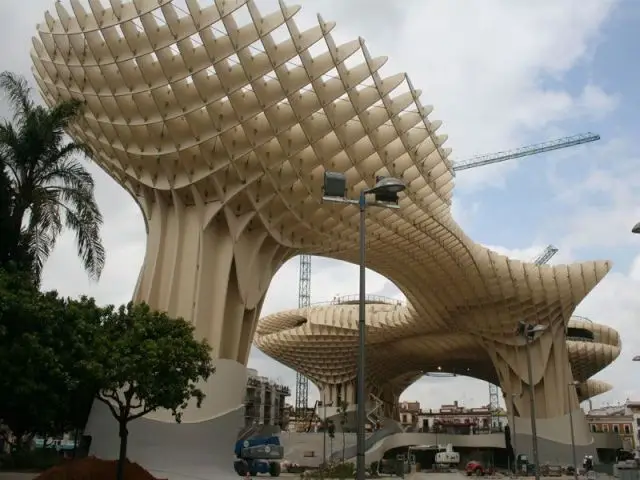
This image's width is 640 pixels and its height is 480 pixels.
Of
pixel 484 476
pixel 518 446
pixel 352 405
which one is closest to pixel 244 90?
pixel 484 476

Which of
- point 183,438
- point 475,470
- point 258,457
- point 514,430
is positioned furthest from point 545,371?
point 183,438

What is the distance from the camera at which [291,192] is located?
34.8 meters

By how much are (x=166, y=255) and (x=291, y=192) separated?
7.52 m

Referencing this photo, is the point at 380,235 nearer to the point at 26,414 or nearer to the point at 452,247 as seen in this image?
the point at 452,247

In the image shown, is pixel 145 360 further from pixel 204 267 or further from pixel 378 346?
pixel 378 346

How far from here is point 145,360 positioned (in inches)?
832

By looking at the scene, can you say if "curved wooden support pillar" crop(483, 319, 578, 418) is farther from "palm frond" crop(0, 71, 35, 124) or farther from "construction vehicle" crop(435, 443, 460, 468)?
"palm frond" crop(0, 71, 35, 124)

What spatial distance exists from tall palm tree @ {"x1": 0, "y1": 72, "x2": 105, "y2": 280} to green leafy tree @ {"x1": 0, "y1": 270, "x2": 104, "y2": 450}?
177cm

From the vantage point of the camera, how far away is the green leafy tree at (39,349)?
18.4m

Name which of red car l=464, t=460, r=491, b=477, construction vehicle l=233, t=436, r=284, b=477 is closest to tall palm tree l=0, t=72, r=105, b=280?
construction vehicle l=233, t=436, r=284, b=477

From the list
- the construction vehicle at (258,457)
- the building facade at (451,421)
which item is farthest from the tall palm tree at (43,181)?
the building facade at (451,421)

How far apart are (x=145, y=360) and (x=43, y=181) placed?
6.77 m

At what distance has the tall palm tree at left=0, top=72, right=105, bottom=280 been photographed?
20.4 m

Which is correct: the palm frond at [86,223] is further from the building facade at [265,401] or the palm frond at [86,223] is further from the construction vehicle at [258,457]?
the building facade at [265,401]
